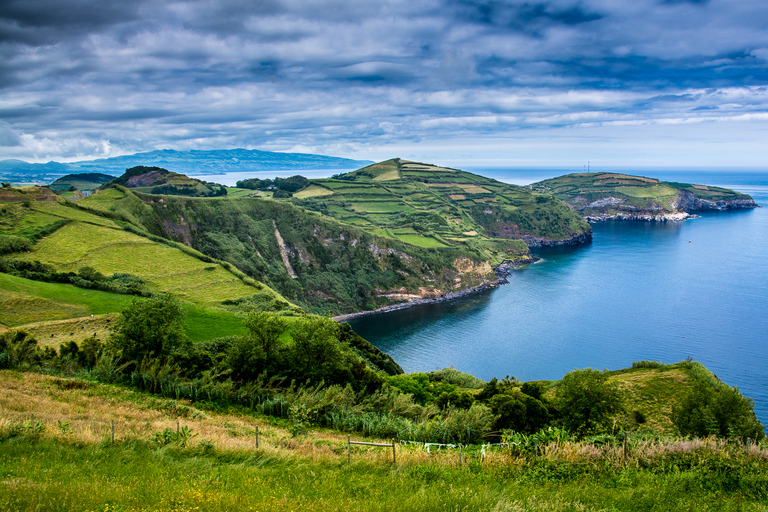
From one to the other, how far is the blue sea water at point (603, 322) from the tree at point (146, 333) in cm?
4853

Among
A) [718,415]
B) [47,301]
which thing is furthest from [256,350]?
[47,301]

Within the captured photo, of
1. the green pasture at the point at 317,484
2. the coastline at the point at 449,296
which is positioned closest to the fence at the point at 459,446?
the green pasture at the point at 317,484

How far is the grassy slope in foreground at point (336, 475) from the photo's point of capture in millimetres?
10625

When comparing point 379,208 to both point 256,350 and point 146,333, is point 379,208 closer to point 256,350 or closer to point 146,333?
point 256,350

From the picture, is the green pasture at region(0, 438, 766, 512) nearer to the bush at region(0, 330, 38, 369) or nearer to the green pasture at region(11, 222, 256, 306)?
the bush at region(0, 330, 38, 369)

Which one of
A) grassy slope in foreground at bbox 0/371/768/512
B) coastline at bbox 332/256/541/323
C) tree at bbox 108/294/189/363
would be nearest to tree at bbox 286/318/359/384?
tree at bbox 108/294/189/363

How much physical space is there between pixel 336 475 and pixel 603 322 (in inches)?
3685

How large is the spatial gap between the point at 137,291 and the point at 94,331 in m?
14.8

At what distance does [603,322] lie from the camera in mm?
93125

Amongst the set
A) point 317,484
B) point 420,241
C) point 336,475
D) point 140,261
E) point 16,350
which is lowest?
point 420,241

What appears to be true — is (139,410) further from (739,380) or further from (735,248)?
(735,248)

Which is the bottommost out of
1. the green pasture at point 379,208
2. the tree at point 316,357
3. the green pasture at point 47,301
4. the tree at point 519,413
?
the tree at point 519,413

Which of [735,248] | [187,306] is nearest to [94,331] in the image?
[187,306]

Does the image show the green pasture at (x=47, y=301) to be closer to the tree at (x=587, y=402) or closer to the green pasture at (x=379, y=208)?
the tree at (x=587, y=402)
